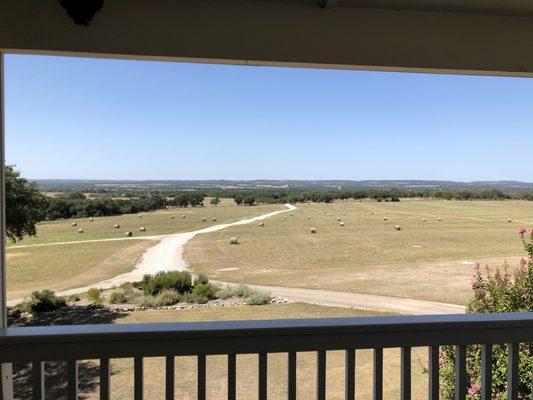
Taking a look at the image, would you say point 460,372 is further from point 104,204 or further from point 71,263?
point 71,263

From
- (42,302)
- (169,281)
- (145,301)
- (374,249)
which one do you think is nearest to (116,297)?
(145,301)

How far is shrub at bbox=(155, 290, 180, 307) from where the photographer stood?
11.8ft

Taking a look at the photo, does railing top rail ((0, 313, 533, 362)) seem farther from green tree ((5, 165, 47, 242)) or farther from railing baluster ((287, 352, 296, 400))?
green tree ((5, 165, 47, 242))

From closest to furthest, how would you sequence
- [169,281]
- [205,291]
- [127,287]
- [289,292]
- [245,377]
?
[245,377] → [127,287] → [169,281] → [205,291] → [289,292]

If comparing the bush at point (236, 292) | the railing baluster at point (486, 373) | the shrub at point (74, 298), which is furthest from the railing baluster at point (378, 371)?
the bush at point (236, 292)

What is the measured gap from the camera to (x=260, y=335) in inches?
37.5

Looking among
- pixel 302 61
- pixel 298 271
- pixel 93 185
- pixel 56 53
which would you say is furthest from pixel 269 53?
pixel 298 271

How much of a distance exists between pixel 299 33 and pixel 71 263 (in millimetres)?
3163

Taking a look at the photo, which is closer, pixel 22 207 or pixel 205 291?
pixel 22 207

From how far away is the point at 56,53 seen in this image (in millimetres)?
1114

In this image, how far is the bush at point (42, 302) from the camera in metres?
2.69

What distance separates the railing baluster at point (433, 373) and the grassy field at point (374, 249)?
2.95 meters

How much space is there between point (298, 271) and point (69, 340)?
687 cm

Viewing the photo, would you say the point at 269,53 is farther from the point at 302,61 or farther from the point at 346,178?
the point at 346,178
